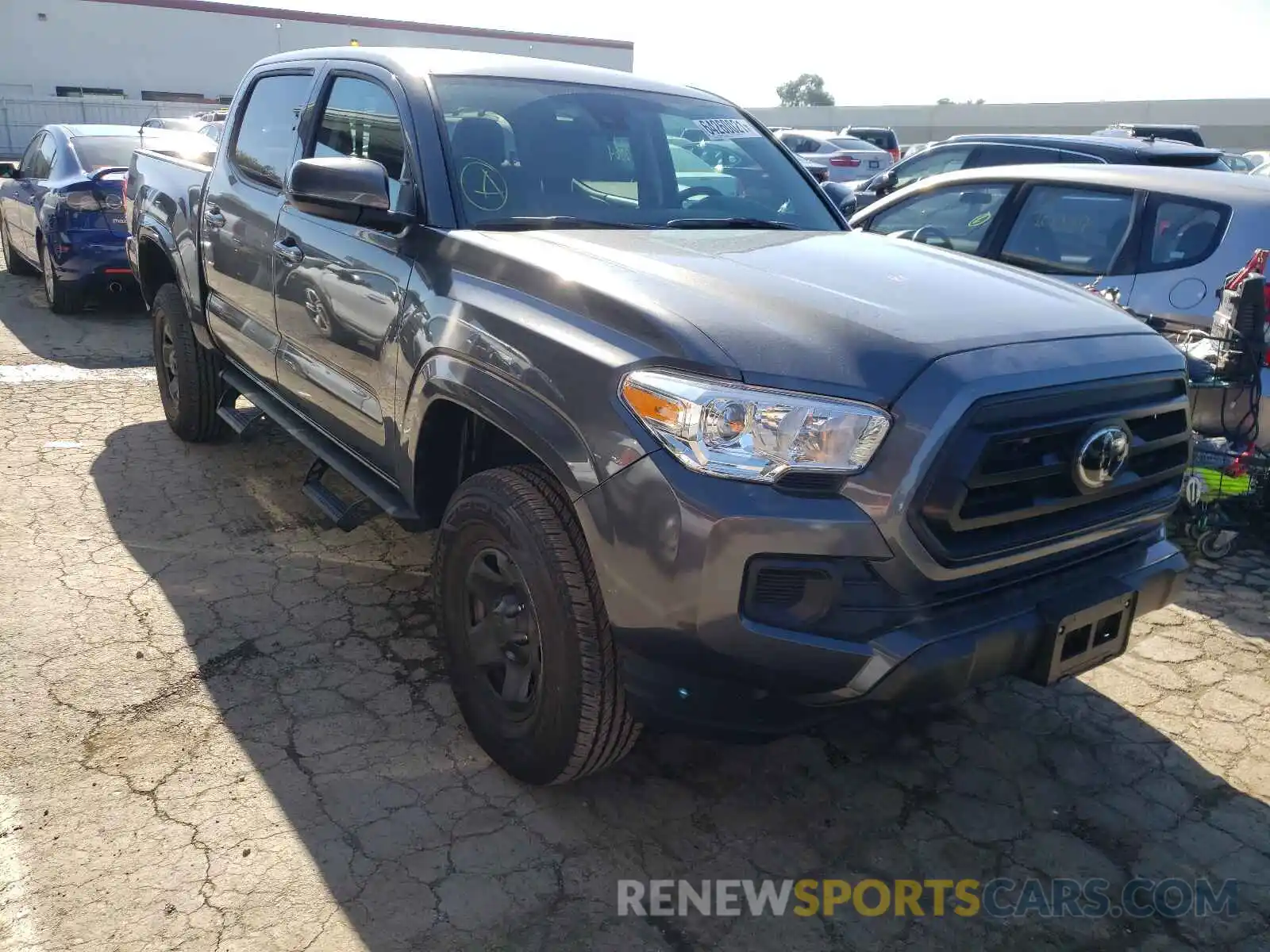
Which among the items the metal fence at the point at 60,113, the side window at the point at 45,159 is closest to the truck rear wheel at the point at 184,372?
the side window at the point at 45,159

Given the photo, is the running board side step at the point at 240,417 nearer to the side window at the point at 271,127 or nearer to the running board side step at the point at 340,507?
the running board side step at the point at 340,507

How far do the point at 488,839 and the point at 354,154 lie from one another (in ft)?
7.79

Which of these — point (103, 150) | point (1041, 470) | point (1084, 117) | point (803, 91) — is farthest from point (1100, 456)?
point (803, 91)

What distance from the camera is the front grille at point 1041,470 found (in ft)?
7.30

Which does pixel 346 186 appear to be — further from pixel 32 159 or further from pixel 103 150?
pixel 32 159

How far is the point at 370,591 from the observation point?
411 centimetres

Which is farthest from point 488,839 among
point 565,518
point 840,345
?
point 840,345

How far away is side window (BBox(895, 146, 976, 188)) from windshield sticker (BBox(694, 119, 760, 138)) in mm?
5627

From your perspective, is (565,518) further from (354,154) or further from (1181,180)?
(1181,180)

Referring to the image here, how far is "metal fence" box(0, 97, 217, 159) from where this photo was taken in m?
30.6

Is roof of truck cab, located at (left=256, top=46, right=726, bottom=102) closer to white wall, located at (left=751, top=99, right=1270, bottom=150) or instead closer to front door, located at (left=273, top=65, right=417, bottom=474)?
front door, located at (left=273, top=65, right=417, bottom=474)

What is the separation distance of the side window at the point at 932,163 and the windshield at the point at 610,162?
19.2 feet

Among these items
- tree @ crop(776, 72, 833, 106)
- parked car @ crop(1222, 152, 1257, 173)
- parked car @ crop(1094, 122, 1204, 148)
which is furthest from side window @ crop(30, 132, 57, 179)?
tree @ crop(776, 72, 833, 106)

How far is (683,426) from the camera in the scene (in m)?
2.23
